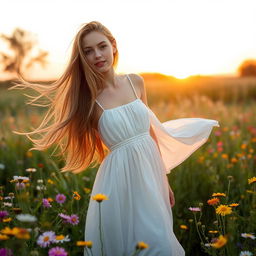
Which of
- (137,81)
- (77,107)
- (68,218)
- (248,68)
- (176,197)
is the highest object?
(137,81)

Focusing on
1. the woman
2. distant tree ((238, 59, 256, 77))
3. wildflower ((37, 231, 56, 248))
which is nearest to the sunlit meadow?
wildflower ((37, 231, 56, 248))

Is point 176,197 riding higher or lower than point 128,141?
lower

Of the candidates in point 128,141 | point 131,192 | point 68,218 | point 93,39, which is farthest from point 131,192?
point 93,39

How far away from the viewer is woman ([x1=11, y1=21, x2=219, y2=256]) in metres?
2.23

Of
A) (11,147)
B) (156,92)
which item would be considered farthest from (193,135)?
(156,92)

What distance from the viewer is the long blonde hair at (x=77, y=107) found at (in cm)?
247

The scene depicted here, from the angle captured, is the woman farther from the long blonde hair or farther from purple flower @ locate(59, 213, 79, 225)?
purple flower @ locate(59, 213, 79, 225)

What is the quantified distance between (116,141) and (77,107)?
35cm

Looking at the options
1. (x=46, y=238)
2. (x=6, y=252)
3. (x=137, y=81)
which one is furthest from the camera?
(x=137, y=81)

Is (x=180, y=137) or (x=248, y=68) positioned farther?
(x=248, y=68)

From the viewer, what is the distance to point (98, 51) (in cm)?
243

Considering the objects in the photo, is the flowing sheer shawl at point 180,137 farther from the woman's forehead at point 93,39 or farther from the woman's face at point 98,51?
the woman's forehead at point 93,39

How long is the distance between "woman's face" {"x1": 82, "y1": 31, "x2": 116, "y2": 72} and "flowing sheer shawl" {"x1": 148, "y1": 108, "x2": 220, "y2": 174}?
1.86 ft

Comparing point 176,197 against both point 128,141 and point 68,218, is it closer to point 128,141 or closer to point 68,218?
point 128,141
